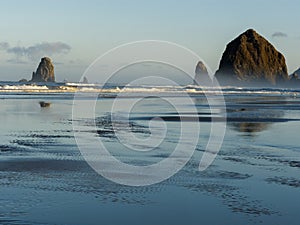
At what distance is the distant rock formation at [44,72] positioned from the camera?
13475 cm

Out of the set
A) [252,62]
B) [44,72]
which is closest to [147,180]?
[44,72]

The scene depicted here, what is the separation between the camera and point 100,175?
9.98 m

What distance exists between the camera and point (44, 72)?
136875 millimetres

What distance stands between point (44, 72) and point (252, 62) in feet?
248

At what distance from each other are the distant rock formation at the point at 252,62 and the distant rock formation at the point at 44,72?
193ft

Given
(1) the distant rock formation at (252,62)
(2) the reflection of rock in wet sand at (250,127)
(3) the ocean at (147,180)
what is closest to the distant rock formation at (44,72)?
(1) the distant rock formation at (252,62)

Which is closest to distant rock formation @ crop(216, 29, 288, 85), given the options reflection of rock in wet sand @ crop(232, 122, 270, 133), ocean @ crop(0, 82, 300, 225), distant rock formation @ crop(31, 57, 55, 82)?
distant rock formation @ crop(31, 57, 55, 82)

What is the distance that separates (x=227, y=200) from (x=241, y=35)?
577 feet

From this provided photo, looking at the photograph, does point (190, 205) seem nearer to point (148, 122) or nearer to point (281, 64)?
point (148, 122)

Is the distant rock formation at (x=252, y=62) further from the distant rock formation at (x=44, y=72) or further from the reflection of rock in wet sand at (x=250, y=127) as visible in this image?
the reflection of rock in wet sand at (x=250, y=127)

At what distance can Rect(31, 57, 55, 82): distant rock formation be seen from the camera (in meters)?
135

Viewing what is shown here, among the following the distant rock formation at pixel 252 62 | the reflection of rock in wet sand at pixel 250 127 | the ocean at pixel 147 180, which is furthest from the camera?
the distant rock formation at pixel 252 62

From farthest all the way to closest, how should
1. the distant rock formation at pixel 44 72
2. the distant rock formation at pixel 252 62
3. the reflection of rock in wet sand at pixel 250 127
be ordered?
1. the distant rock formation at pixel 252 62
2. the distant rock formation at pixel 44 72
3. the reflection of rock in wet sand at pixel 250 127

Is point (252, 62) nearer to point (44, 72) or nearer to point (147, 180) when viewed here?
point (44, 72)
